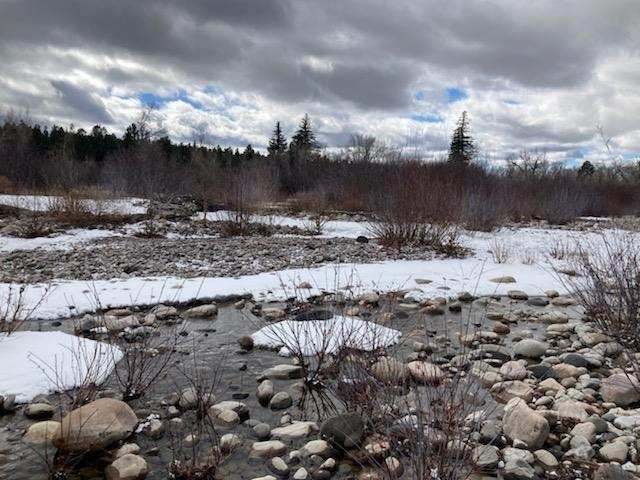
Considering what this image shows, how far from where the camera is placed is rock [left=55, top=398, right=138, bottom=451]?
2.70 metres

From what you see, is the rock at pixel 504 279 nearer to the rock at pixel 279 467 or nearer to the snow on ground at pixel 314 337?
the snow on ground at pixel 314 337

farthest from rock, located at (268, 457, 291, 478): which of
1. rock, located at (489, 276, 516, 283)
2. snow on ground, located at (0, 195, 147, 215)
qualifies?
snow on ground, located at (0, 195, 147, 215)

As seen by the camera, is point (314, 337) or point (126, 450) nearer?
point (126, 450)

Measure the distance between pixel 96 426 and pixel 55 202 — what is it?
41.7 feet

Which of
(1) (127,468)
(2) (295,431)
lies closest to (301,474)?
(2) (295,431)

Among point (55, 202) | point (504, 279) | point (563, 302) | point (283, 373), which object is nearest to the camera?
point (283, 373)

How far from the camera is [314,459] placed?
2729mm

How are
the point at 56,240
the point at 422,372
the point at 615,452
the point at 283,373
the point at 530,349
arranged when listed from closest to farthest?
the point at 615,452 < the point at 422,372 < the point at 283,373 < the point at 530,349 < the point at 56,240

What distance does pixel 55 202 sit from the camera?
523 inches

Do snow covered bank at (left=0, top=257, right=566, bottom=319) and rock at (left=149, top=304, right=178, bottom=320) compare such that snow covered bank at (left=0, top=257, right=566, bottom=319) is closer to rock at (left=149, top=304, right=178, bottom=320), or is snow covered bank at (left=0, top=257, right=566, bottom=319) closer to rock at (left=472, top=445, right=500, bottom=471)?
rock at (left=149, top=304, right=178, bottom=320)

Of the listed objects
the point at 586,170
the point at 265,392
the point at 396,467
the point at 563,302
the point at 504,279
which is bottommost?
the point at 265,392

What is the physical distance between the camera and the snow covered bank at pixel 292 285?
5789mm

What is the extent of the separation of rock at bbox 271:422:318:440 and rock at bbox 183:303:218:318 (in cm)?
285

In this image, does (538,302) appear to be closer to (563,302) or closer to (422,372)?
(563,302)
